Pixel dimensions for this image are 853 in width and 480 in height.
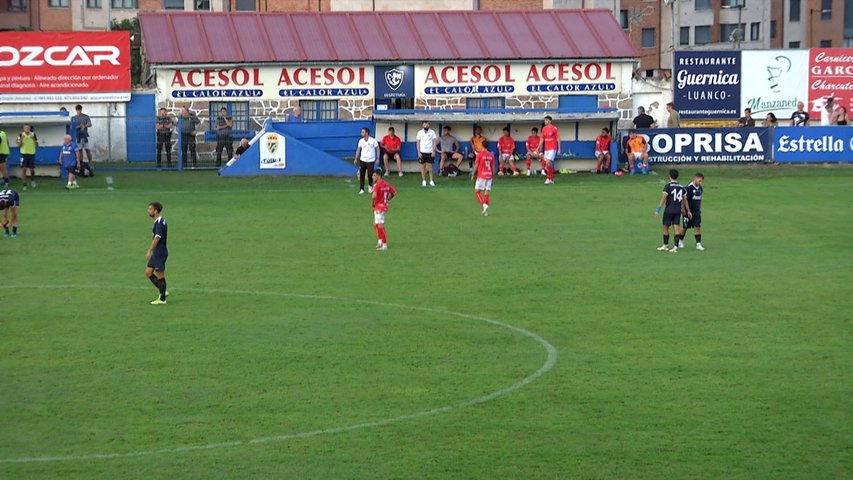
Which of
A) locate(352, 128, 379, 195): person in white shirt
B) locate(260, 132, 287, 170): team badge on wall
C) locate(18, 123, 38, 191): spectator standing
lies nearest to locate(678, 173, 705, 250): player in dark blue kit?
locate(352, 128, 379, 195): person in white shirt

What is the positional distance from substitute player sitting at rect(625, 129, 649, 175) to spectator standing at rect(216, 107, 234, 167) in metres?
13.5

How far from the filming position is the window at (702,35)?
102875 mm

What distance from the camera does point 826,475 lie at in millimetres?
12695

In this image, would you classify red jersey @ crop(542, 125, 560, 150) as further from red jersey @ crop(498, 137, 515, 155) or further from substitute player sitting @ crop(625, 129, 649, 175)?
substitute player sitting @ crop(625, 129, 649, 175)

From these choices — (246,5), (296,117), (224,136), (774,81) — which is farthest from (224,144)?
(246,5)

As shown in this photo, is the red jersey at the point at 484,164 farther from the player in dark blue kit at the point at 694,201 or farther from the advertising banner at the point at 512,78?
the advertising banner at the point at 512,78

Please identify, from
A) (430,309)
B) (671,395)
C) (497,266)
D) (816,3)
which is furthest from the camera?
(816,3)

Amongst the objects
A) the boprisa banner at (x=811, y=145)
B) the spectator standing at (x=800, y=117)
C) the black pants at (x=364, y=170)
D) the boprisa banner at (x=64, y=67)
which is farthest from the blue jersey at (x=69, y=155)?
the spectator standing at (x=800, y=117)

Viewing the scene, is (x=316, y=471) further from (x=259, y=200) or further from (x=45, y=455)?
(x=259, y=200)

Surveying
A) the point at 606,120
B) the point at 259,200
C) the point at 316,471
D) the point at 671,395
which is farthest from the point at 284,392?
the point at 606,120

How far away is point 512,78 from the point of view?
48188 mm

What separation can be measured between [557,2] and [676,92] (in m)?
36.5

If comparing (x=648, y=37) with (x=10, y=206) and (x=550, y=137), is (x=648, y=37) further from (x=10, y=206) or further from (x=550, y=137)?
(x=10, y=206)

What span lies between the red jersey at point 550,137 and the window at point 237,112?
11577 millimetres
